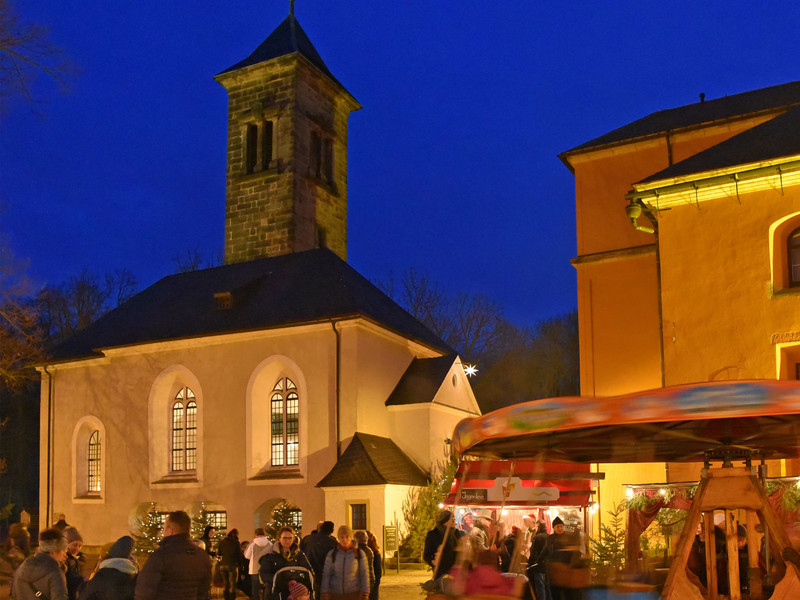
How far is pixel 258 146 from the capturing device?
40.2 m

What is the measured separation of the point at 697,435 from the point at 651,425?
111cm

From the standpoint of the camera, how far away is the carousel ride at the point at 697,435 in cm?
594

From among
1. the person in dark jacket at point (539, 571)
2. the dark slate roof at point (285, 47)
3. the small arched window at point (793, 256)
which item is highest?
the dark slate roof at point (285, 47)

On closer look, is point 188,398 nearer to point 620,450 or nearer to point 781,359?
point 781,359

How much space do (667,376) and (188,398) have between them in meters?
18.8

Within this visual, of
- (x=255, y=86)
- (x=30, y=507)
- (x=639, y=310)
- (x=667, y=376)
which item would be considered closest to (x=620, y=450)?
(x=667, y=376)

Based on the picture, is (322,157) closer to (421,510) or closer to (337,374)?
(337,374)

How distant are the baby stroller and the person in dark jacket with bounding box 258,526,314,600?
65 mm

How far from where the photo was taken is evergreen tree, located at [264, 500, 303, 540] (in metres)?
27.6

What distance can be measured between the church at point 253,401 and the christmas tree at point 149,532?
50 centimetres

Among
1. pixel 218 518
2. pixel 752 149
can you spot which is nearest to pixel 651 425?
pixel 752 149

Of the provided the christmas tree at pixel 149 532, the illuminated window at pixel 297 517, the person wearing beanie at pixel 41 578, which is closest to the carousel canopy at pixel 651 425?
the person wearing beanie at pixel 41 578

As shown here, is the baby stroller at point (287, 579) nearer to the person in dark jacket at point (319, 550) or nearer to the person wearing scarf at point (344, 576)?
the person wearing scarf at point (344, 576)

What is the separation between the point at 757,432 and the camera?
771cm
